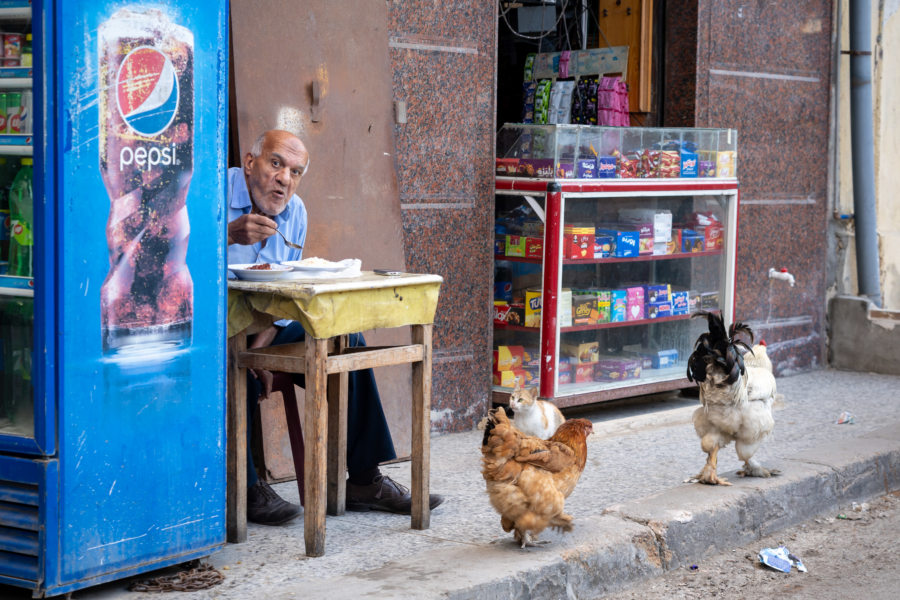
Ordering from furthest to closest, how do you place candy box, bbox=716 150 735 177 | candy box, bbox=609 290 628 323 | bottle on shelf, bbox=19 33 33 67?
candy box, bbox=716 150 735 177 → candy box, bbox=609 290 628 323 → bottle on shelf, bbox=19 33 33 67

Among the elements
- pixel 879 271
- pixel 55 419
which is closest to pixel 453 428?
pixel 55 419

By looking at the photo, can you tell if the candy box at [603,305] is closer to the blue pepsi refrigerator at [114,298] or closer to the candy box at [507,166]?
the candy box at [507,166]

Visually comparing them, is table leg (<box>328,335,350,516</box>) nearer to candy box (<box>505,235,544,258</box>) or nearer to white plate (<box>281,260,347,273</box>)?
white plate (<box>281,260,347,273</box>)

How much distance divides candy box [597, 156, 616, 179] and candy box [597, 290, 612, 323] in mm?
780

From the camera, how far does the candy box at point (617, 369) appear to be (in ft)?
25.1

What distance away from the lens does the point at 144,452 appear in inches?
152

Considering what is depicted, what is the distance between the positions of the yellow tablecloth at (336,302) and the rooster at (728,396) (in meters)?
1.62

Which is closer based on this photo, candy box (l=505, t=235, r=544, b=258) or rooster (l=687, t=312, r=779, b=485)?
rooster (l=687, t=312, r=779, b=485)

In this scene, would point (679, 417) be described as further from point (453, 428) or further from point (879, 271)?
point (879, 271)

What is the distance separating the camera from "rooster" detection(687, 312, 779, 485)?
552 cm

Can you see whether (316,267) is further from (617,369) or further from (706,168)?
(706,168)

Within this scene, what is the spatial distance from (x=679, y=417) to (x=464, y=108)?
2.62m

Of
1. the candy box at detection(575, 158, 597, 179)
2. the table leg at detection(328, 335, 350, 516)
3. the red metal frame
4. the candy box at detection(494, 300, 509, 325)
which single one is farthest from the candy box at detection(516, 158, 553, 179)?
the table leg at detection(328, 335, 350, 516)

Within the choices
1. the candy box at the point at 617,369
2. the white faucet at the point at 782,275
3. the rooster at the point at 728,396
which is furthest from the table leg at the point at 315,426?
the white faucet at the point at 782,275
